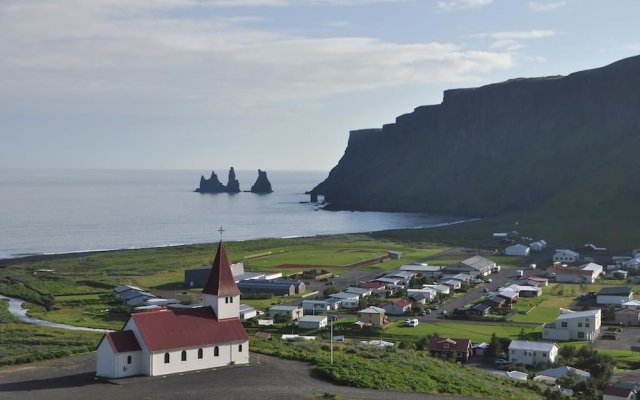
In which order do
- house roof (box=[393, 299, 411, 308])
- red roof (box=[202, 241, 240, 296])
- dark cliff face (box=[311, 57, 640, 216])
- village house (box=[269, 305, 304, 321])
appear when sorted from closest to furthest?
red roof (box=[202, 241, 240, 296]) < village house (box=[269, 305, 304, 321]) < house roof (box=[393, 299, 411, 308]) < dark cliff face (box=[311, 57, 640, 216])

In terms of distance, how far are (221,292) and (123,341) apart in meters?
4.84

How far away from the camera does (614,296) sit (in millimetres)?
64250

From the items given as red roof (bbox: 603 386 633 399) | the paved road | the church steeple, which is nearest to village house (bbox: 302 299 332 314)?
the church steeple

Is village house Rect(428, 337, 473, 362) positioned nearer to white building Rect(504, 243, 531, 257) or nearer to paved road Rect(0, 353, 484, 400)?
paved road Rect(0, 353, 484, 400)

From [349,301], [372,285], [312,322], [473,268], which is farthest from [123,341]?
[473,268]

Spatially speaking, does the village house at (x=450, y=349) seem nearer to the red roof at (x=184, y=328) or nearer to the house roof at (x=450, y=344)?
the house roof at (x=450, y=344)

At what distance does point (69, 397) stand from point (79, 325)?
28241 millimetres

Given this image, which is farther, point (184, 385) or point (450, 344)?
point (450, 344)

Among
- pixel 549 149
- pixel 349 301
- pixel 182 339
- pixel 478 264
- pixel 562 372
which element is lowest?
pixel 562 372

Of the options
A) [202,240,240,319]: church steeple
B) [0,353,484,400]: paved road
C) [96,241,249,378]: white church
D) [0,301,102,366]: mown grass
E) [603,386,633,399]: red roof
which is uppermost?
[202,240,240,319]: church steeple

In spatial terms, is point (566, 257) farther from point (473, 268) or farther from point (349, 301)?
point (349, 301)

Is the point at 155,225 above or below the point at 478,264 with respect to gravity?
above

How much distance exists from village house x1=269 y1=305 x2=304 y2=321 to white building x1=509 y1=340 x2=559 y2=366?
18124 mm

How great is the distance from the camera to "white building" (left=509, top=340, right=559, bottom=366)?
43719mm
